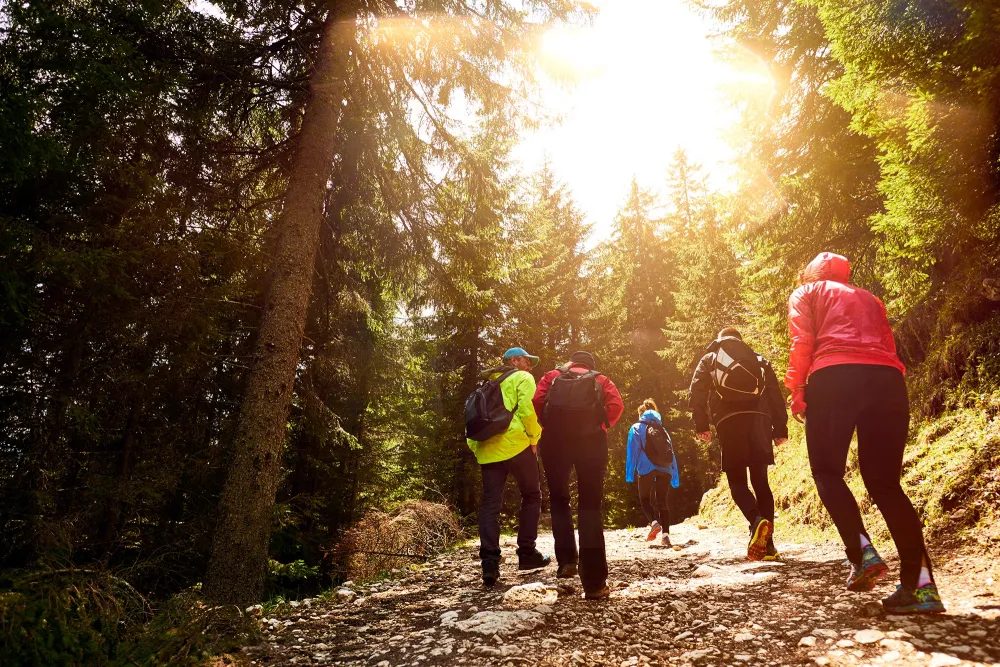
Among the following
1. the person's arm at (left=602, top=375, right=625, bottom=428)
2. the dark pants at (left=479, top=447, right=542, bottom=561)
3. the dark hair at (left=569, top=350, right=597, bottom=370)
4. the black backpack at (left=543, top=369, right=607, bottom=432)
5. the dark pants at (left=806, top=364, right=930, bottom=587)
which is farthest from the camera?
the dark pants at (left=479, top=447, right=542, bottom=561)

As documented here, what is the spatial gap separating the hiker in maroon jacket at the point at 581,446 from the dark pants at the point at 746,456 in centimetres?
143

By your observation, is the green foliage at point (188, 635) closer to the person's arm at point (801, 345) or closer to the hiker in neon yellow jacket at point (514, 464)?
the hiker in neon yellow jacket at point (514, 464)

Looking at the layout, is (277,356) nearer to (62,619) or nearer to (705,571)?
(62,619)

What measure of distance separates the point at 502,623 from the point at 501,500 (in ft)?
5.74

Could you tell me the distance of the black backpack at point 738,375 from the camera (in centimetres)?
523

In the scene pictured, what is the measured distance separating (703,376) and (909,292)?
3272 millimetres

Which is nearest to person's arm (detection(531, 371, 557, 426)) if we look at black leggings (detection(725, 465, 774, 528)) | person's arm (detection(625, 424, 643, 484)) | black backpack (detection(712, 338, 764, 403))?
black backpack (detection(712, 338, 764, 403))

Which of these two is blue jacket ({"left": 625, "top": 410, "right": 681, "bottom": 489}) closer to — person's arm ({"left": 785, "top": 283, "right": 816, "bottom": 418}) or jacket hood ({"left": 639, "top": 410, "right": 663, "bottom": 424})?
jacket hood ({"left": 639, "top": 410, "right": 663, "bottom": 424})

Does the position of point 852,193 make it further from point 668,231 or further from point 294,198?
point 668,231

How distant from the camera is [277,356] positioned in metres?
5.98

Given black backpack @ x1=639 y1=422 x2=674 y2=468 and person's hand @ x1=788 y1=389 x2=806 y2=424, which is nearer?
person's hand @ x1=788 y1=389 x2=806 y2=424

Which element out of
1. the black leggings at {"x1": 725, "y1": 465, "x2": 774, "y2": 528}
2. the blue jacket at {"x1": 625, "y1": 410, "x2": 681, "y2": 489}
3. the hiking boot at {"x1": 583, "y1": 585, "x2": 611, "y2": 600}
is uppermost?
the blue jacket at {"x1": 625, "y1": 410, "x2": 681, "y2": 489}

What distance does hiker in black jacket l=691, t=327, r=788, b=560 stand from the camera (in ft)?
17.1

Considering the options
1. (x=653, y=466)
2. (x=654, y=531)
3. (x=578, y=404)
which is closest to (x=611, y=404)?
(x=578, y=404)
